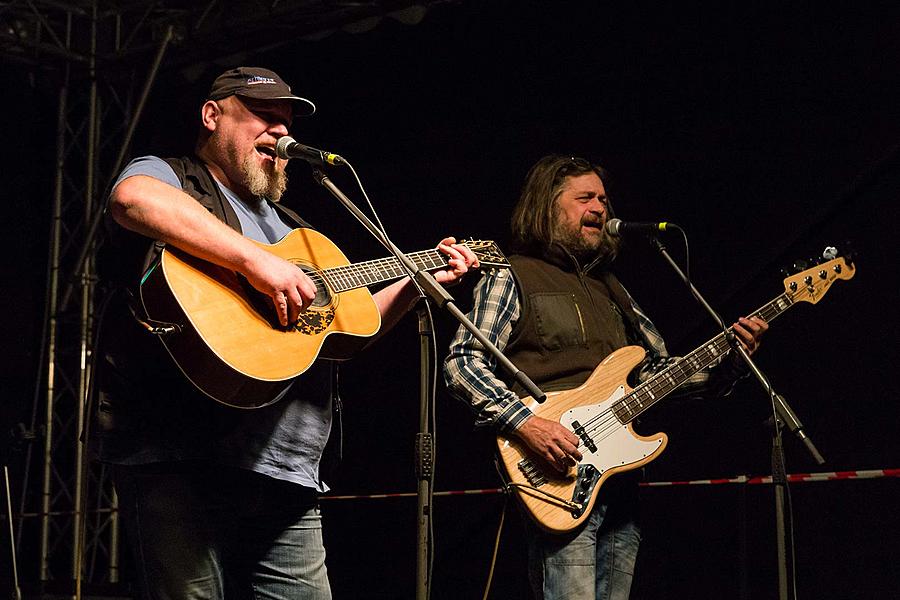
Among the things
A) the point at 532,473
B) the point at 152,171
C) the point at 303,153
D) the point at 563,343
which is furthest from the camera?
the point at 563,343

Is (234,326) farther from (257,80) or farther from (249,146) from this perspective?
(257,80)

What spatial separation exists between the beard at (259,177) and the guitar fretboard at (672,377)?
153 cm

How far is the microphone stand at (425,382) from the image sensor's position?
2.32 m

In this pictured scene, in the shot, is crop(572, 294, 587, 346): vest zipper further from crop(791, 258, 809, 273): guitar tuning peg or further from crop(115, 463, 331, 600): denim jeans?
crop(115, 463, 331, 600): denim jeans

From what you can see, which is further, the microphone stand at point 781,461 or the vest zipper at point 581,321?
the vest zipper at point 581,321

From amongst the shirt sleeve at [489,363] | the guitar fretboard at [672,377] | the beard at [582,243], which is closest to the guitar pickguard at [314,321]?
the shirt sleeve at [489,363]

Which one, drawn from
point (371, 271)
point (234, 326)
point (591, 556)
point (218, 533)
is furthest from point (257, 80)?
point (591, 556)

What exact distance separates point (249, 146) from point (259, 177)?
9cm

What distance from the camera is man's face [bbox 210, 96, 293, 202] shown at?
107 inches

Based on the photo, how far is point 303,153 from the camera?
2.59 metres

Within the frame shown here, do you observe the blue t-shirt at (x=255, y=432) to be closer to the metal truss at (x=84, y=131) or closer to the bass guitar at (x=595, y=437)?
the bass guitar at (x=595, y=437)

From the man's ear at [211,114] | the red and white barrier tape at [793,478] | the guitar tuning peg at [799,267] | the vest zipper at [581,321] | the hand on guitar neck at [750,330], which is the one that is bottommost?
the red and white barrier tape at [793,478]

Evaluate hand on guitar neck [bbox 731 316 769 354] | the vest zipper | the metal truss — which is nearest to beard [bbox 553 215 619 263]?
the vest zipper

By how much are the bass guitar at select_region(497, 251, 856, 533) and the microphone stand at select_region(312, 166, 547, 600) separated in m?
1.04
